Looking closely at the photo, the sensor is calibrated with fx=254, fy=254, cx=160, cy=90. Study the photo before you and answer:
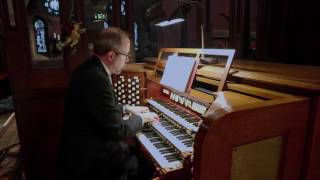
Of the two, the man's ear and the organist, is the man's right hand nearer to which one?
the organist

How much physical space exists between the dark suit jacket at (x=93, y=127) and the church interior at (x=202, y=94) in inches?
12.7

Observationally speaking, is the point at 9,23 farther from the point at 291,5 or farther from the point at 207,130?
the point at 291,5

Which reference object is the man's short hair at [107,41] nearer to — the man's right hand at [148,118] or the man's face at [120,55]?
the man's face at [120,55]

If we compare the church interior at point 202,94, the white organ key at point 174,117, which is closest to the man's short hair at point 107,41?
the church interior at point 202,94

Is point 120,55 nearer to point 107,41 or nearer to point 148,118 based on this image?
point 107,41

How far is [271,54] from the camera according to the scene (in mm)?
3207

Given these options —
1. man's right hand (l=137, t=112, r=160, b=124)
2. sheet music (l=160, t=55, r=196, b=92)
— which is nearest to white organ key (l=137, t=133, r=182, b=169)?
man's right hand (l=137, t=112, r=160, b=124)

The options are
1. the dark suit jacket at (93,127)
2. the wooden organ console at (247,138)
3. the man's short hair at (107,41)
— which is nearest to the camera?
the wooden organ console at (247,138)

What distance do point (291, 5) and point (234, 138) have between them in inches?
95.0

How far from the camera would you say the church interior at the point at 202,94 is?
3.91 feet

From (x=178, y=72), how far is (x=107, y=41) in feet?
2.12

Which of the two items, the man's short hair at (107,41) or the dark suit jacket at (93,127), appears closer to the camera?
the dark suit jacket at (93,127)

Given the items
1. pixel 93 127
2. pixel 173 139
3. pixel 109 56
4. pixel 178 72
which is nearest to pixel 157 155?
pixel 173 139

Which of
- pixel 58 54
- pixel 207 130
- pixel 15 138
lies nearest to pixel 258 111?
pixel 207 130
